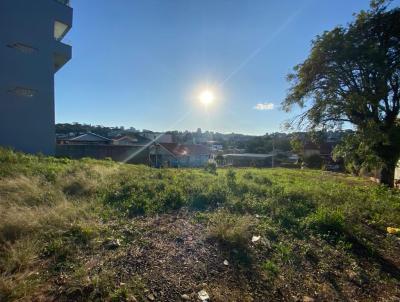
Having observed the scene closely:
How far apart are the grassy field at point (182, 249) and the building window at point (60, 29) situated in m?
16.2

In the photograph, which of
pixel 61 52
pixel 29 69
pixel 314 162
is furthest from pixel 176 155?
pixel 29 69

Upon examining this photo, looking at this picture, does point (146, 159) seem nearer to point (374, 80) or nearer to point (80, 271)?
point (374, 80)

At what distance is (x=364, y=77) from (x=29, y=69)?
19824 mm

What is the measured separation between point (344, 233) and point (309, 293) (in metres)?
2.24

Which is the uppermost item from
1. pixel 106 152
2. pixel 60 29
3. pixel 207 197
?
pixel 60 29

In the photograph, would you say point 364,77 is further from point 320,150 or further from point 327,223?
point 320,150

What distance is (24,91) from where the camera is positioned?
16703mm

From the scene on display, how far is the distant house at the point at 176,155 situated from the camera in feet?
108

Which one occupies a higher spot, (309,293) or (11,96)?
(11,96)

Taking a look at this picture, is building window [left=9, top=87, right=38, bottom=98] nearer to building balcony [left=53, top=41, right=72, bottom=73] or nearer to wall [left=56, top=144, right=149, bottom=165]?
building balcony [left=53, top=41, right=72, bottom=73]

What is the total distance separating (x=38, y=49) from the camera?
17.1 meters

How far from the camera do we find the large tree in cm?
1265

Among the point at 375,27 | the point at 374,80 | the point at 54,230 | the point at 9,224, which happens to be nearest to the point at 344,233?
the point at 54,230

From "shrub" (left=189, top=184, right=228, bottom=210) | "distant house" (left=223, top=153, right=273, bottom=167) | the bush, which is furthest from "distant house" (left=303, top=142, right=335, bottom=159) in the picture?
"shrub" (left=189, top=184, right=228, bottom=210)
